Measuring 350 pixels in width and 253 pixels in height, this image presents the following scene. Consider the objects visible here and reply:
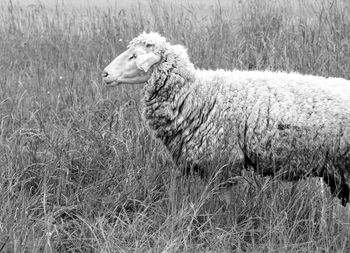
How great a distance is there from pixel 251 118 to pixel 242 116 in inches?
2.4

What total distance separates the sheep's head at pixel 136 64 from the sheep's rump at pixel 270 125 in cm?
34

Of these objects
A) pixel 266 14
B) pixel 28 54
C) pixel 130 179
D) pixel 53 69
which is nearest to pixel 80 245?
pixel 130 179

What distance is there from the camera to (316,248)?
12.2ft

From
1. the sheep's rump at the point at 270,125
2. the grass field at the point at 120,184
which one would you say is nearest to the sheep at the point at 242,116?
the sheep's rump at the point at 270,125

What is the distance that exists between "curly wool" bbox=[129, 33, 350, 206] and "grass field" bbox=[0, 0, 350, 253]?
146mm

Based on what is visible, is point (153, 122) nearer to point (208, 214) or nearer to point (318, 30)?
point (208, 214)

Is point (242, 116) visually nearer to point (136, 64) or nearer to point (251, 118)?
point (251, 118)

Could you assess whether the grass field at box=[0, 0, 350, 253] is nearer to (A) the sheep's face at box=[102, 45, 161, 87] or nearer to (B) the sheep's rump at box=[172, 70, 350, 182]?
(B) the sheep's rump at box=[172, 70, 350, 182]

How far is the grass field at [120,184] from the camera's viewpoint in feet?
12.1

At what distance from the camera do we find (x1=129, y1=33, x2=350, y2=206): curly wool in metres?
4.27

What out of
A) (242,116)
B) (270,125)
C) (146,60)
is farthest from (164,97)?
(270,125)

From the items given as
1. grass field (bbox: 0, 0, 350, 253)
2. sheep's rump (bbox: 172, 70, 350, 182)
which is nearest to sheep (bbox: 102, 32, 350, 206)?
sheep's rump (bbox: 172, 70, 350, 182)

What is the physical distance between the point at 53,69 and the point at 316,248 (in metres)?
3.32

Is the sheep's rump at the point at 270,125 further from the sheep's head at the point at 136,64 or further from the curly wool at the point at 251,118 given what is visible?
the sheep's head at the point at 136,64
